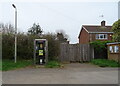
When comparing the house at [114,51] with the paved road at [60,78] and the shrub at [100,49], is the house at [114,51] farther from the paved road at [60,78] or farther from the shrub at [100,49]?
the paved road at [60,78]

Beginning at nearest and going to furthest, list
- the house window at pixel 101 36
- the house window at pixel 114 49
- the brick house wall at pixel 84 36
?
the house window at pixel 114 49 → the house window at pixel 101 36 → the brick house wall at pixel 84 36

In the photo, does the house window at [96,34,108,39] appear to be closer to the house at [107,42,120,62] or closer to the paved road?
the house at [107,42,120,62]

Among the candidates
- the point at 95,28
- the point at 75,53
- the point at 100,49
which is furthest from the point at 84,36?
the point at 75,53

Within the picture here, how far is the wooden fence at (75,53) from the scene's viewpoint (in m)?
22.3

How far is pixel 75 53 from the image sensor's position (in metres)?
22.7

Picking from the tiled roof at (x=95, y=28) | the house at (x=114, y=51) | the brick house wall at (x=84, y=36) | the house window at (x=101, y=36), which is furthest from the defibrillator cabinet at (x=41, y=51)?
the brick house wall at (x=84, y=36)

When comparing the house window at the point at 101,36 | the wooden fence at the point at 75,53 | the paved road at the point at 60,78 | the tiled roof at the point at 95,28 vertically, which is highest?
the tiled roof at the point at 95,28

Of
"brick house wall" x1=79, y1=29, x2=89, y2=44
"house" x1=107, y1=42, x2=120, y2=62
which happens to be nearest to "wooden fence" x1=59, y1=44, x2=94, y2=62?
"house" x1=107, y1=42, x2=120, y2=62

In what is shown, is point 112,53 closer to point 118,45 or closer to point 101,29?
point 118,45

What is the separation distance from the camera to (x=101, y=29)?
38.6m

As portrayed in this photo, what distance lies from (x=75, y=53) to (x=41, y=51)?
5.90 meters

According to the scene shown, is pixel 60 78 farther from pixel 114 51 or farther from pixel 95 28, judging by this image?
pixel 95 28

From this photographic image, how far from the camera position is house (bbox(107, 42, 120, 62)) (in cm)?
2041

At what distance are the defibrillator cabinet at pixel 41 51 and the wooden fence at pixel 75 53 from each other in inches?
174
